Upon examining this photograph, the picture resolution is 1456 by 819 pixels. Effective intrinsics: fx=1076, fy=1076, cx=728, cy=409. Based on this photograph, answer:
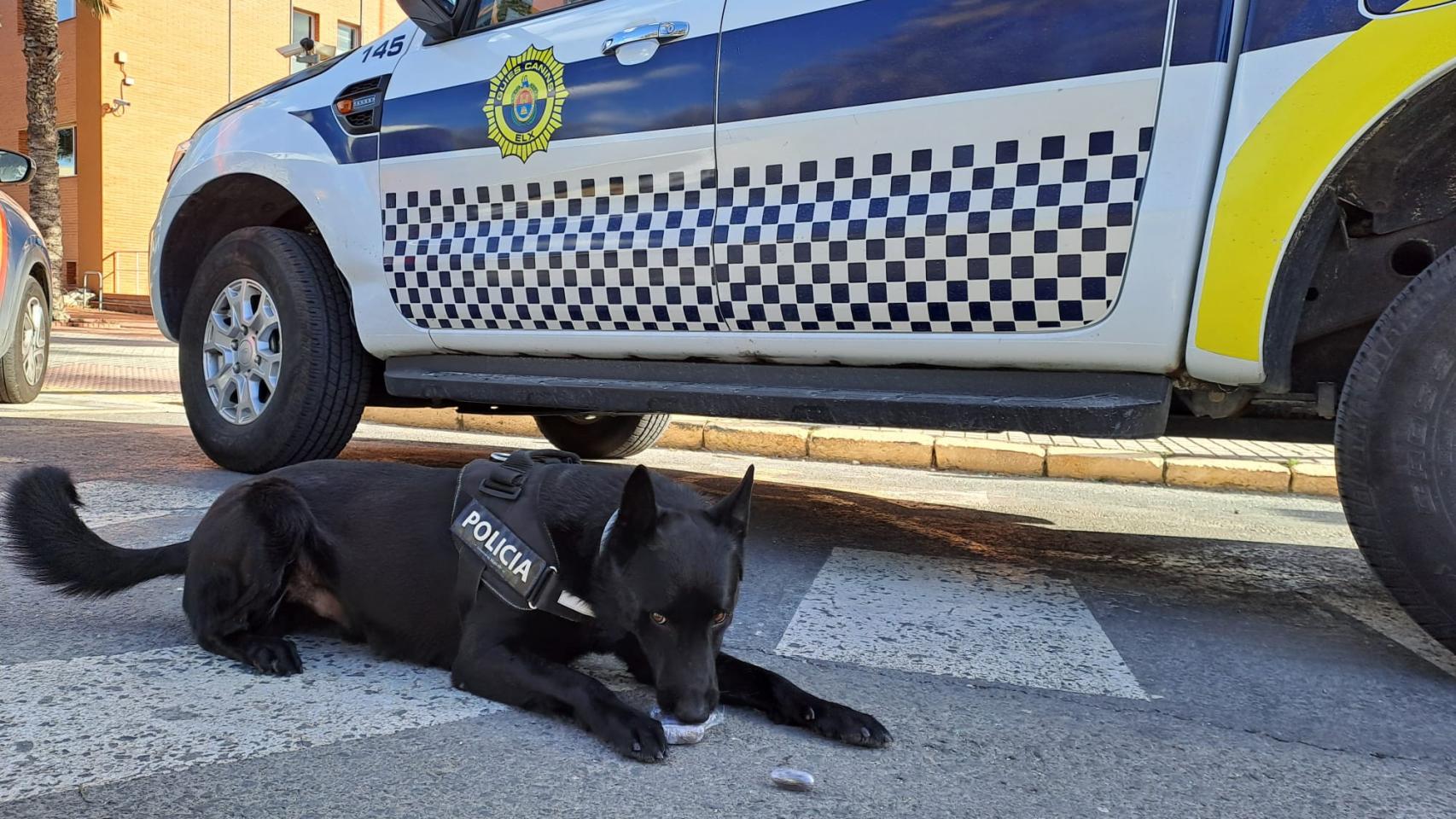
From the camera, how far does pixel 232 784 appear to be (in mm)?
1595

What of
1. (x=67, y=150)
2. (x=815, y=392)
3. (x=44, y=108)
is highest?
(x=44, y=108)

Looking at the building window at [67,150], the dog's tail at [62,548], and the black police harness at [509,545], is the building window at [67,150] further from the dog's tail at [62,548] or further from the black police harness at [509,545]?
the black police harness at [509,545]

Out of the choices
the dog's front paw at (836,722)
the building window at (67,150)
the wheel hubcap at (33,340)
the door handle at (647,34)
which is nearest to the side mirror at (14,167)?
the wheel hubcap at (33,340)

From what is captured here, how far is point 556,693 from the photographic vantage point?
1.91 metres

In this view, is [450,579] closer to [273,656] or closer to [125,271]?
[273,656]

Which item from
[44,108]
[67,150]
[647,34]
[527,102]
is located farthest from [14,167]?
[67,150]

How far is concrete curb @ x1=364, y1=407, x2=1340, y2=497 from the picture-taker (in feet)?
18.2

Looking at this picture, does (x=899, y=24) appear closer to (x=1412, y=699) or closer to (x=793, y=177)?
(x=793, y=177)

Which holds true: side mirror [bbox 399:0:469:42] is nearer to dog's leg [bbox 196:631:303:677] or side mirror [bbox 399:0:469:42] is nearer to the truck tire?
dog's leg [bbox 196:631:303:677]

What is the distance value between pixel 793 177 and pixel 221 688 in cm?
185

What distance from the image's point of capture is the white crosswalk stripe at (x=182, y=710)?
5.43 feet

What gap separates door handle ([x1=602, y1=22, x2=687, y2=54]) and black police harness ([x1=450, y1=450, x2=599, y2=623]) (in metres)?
1.50

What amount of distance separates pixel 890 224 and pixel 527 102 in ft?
4.29

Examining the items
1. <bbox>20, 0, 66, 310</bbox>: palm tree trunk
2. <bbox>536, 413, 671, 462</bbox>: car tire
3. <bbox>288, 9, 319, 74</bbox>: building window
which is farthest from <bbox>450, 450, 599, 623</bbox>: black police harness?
<bbox>288, 9, 319, 74</bbox>: building window
